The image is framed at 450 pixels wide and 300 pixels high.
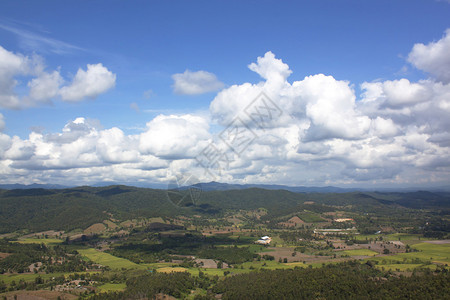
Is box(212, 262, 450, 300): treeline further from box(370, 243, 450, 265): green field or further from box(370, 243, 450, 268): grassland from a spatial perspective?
box(370, 243, 450, 265): green field

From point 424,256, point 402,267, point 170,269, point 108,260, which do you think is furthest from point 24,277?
point 424,256

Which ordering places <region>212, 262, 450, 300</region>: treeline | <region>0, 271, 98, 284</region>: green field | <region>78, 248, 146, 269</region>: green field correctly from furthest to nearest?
<region>78, 248, 146, 269</region>: green field → <region>0, 271, 98, 284</region>: green field → <region>212, 262, 450, 300</region>: treeline

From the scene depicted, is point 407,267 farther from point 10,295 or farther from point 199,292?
point 10,295

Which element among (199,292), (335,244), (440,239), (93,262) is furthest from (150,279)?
(440,239)

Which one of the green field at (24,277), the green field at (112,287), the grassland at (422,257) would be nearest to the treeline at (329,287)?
the green field at (112,287)

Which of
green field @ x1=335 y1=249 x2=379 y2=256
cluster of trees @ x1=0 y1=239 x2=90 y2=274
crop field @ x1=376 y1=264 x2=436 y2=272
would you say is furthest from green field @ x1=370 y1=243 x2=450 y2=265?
cluster of trees @ x1=0 y1=239 x2=90 y2=274

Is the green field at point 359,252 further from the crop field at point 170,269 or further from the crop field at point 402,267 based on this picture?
the crop field at point 170,269
